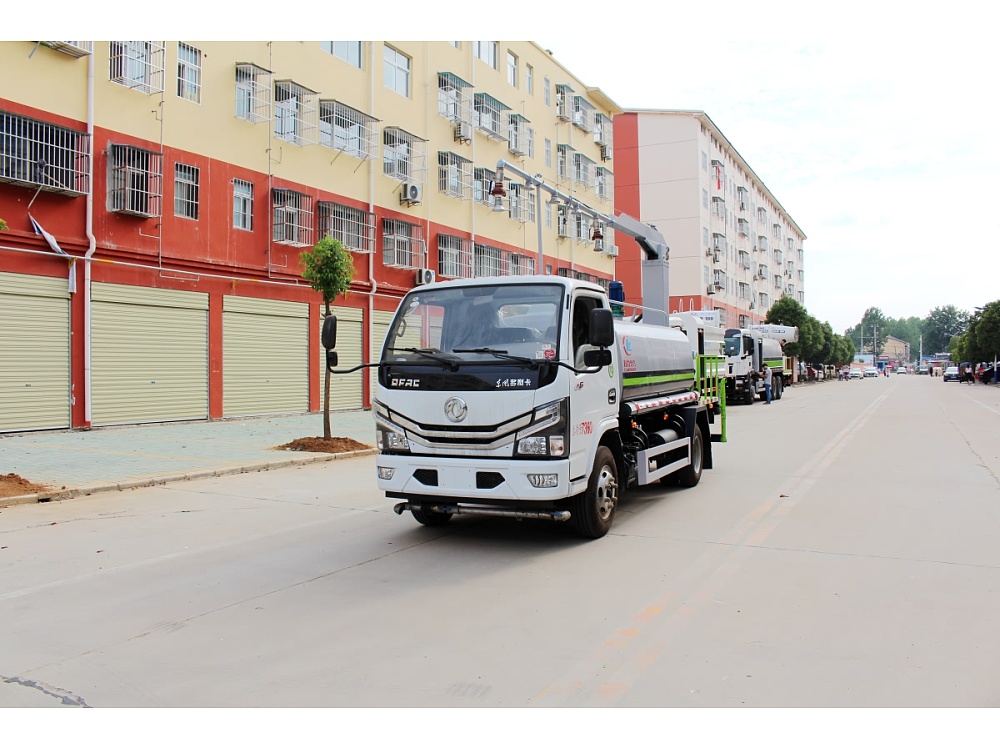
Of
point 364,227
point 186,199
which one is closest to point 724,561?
point 186,199

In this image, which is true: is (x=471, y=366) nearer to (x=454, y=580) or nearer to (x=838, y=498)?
(x=454, y=580)

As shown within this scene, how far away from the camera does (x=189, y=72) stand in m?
20.5

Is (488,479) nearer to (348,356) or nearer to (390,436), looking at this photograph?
(390,436)

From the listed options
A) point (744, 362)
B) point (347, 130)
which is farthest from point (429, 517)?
point (744, 362)

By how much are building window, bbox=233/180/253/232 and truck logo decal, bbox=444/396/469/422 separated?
1679cm

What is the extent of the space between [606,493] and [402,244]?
21.9 m

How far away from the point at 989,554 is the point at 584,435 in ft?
11.7

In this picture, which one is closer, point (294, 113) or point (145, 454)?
point (145, 454)

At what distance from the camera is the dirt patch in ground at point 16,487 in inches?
381

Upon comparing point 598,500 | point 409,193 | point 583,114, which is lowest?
point 598,500

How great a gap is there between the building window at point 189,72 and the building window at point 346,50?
529 cm

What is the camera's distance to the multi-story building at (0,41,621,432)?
16.9 meters

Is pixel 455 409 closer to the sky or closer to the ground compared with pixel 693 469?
closer to the sky

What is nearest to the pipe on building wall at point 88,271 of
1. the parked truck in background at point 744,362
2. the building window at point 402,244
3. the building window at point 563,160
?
the building window at point 402,244
